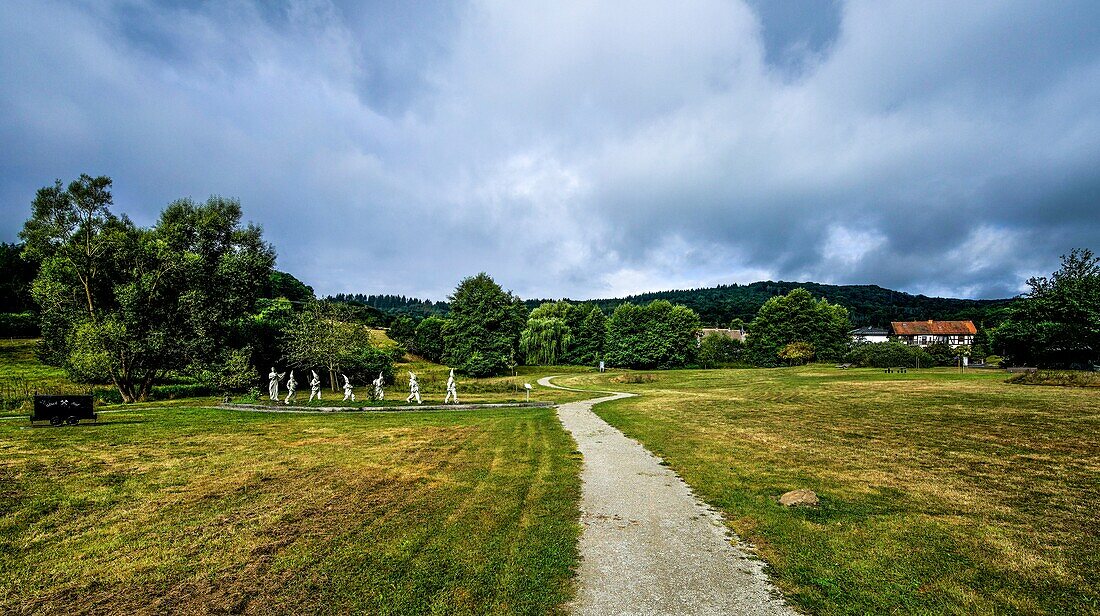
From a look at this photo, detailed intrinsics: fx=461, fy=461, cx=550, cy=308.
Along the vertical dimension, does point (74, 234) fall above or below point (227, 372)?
above

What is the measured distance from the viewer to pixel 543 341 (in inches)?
2790

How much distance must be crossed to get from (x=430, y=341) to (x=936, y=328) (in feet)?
417

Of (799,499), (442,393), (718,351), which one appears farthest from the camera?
(718,351)

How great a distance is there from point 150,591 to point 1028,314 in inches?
1959

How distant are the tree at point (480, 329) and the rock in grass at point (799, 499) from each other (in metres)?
46.4

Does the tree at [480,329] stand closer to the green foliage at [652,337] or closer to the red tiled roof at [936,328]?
the green foliage at [652,337]

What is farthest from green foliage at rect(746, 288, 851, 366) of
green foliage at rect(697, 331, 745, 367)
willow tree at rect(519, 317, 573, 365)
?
willow tree at rect(519, 317, 573, 365)

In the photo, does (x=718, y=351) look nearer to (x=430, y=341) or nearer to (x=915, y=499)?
(x=430, y=341)

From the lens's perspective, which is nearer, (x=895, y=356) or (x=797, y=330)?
(x=895, y=356)

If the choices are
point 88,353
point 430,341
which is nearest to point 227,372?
point 88,353

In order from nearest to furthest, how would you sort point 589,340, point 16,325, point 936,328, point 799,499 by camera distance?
point 799,499
point 16,325
point 589,340
point 936,328

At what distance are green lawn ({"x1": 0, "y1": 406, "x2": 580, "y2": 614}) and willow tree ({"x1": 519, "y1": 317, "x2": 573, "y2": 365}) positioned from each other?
57.7 meters

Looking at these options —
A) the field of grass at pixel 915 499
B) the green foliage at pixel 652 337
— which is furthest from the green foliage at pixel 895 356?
the field of grass at pixel 915 499

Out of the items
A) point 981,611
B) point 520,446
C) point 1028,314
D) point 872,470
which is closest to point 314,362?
point 520,446
